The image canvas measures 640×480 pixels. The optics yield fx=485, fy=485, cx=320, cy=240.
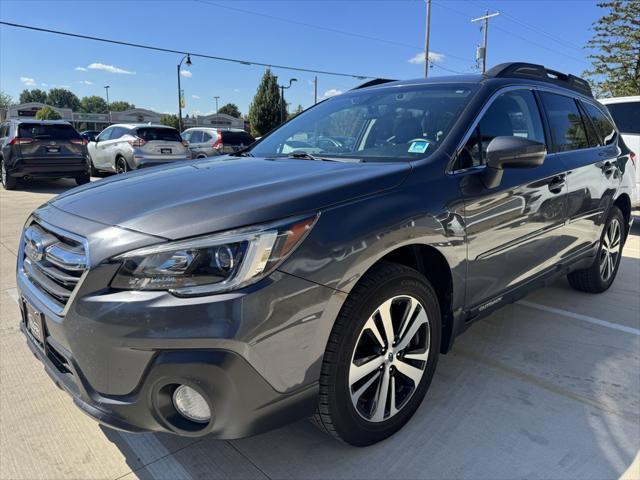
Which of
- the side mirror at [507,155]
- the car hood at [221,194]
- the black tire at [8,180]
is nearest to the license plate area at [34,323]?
the car hood at [221,194]

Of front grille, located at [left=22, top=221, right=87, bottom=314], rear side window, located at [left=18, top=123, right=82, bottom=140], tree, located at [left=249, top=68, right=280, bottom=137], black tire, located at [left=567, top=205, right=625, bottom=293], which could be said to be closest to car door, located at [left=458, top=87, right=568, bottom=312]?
black tire, located at [left=567, top=205, right=625, bottom=293]

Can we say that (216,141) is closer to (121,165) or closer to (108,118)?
(121,165)

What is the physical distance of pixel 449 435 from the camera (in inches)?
90.9

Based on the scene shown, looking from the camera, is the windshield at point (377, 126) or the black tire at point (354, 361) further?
the windshield at point (377, 126)

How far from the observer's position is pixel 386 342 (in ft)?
6.97

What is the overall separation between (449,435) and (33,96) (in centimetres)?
16220

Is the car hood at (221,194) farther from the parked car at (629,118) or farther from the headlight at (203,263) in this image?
the parked car at (629,118)

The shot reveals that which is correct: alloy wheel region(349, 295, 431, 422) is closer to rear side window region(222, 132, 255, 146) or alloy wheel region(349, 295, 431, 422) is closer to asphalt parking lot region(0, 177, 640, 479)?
asphalt parking lot region(0, 177, 640, 479)

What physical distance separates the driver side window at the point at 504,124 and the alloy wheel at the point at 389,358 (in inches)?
33.1

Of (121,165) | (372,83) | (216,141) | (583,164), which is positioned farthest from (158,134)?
(583,164)

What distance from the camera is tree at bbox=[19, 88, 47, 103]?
135 meters

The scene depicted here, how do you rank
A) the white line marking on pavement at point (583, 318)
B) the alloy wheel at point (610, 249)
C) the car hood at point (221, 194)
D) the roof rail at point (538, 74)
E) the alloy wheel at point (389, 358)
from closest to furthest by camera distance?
the car hood at point (221, 194), the alloy wheel at point (389, 358), the roof rail at point (538, 74), the white line marking on pavement at point (583, 318), the alloy wheel at point (610, 249)

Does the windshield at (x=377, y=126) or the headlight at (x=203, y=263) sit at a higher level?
the windshield at (x=377, y=126)

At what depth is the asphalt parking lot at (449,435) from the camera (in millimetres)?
2084
